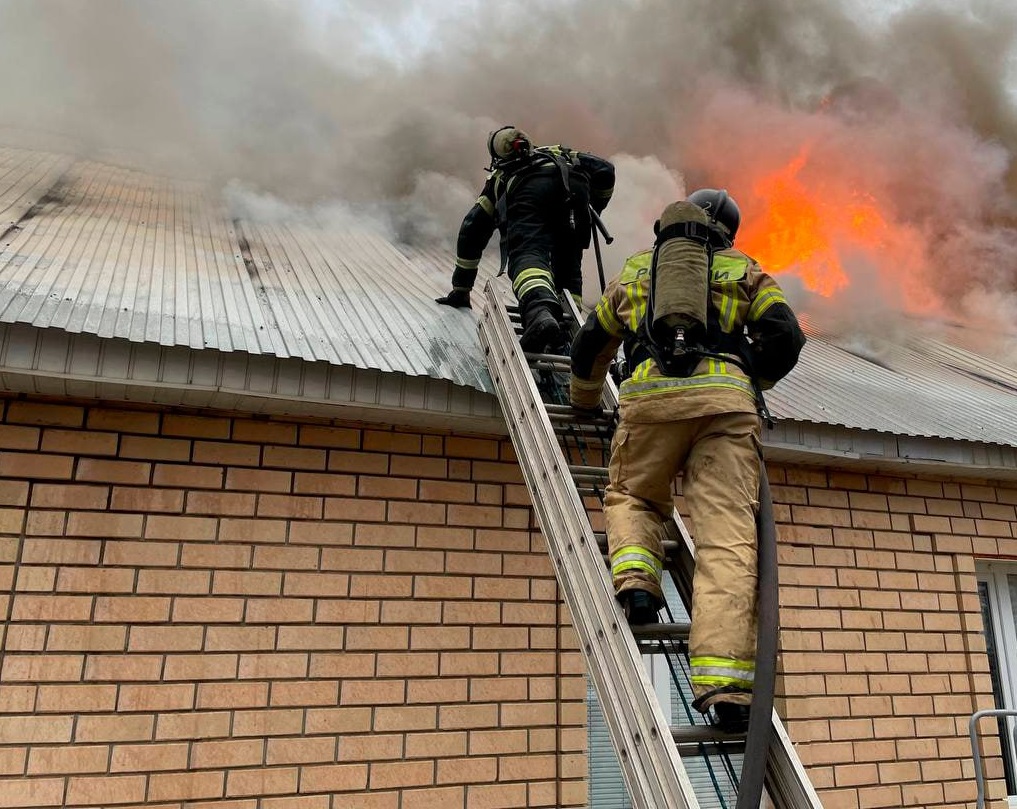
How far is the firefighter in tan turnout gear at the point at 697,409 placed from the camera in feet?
7.39

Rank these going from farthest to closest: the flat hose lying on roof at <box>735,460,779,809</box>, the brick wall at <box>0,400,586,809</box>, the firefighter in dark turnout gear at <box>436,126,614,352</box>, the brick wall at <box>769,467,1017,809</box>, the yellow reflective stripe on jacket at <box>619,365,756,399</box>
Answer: the brick wall at <box>769,467,1017,809</box>
the firefighter in dark turnout gear at <box>436,126,614,352</box>
the brick wall at <box>0,400,586,809</box>
the yellow reflective stripe on jacket at <box>619,365,756,399</box>
the flat hose lying on roof at <box>735,460,779,809</box>

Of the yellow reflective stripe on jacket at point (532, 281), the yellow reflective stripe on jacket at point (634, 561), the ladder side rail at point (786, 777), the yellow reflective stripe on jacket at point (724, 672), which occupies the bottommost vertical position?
the ladder side rail at point (786, 777)

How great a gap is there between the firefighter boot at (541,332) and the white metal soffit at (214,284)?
276 millimetres

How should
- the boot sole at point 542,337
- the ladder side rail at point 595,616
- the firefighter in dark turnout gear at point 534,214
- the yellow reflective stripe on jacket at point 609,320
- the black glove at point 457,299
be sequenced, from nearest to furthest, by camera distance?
the ladder side rail at point 595,616 → the yellow reflective stripe on jacket at point 609,320 → the boot sole at point 542,337 → the firefighter in dark turnout gear at point 534,214 → the black glove at point 457,299

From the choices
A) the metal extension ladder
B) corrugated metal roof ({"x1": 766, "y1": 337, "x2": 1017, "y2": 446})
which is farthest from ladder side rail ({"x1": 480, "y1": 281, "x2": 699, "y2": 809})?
corrugated metal roof ({"x1": 766, "y1": 337, "x2": 1017, "y2": 446})

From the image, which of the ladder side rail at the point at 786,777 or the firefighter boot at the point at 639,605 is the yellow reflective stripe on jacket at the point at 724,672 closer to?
the ladder side rail at the point at 786,777

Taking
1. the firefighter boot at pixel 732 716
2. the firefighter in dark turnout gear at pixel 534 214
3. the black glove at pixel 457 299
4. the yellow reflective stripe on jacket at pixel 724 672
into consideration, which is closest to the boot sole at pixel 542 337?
the firefighter in dark turnout gear at pixel 534 214

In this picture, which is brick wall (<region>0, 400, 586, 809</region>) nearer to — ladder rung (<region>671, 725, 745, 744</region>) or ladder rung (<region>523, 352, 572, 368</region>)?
ladder rung (<region>523, 352, 572, 368</region>)

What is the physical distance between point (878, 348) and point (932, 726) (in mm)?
3073

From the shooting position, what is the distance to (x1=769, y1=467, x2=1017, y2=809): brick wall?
4359mm

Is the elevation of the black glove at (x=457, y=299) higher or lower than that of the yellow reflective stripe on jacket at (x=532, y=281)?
higher

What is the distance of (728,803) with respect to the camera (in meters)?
4.17

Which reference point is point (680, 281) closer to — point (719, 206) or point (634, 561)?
point (719, 206)

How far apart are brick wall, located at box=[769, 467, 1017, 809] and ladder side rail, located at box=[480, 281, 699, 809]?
7.20 feet
